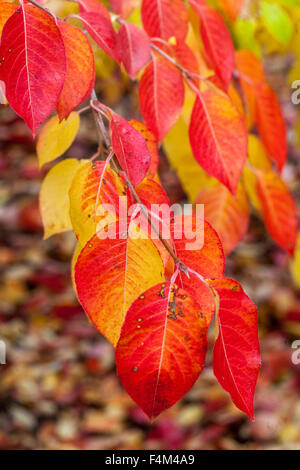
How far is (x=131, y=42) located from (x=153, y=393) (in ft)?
1.06

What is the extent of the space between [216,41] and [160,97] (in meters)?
0.13

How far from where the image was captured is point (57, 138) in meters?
Answer: 0.49

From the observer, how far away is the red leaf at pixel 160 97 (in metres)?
0.49

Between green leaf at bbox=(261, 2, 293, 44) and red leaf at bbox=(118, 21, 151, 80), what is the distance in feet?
1.34

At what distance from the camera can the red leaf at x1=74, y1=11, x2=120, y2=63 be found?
1.43 ft

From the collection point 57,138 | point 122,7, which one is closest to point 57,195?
point 57,138

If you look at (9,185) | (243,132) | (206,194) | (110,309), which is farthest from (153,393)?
(9,185)

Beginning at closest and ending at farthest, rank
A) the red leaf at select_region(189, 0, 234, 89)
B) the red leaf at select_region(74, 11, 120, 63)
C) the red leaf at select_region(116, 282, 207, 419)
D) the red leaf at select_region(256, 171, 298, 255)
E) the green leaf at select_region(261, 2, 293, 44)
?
the red leaf at select_region(116, 282, 207, 419) < the red leaf at select_region(74, 11, 120, 63) < the red leaf at select_region(189, 0, 234, 89) < the red leaf at select_region(256, 171, 298, 255) < the green leaf at select_region(261, 2, 293, 44)

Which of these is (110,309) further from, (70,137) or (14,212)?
(14,212)

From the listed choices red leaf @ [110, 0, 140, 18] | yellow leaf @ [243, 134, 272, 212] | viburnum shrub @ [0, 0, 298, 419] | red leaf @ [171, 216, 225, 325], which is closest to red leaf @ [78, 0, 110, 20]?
viburnum shrub @ [0, 0, 298, 419]

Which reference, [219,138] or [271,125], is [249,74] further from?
[219,138]

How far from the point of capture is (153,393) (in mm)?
329

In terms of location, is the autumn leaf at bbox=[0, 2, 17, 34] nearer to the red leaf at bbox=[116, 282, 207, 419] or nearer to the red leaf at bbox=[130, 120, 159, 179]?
the red leaf at bbox=[130, 120, 159, 179]
